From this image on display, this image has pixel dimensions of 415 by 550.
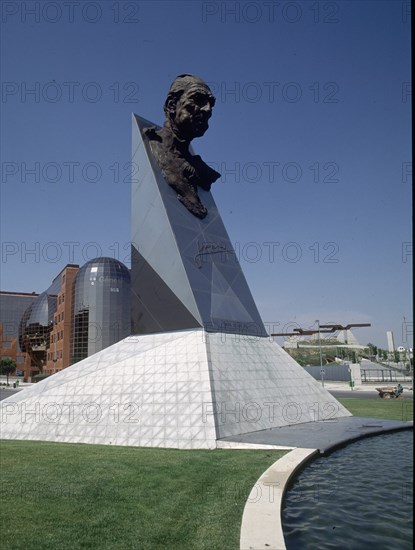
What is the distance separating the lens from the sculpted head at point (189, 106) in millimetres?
21516

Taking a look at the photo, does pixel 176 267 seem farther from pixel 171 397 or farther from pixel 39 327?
pixel 39 327

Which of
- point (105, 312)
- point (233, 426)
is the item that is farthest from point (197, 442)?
point (105, 312)

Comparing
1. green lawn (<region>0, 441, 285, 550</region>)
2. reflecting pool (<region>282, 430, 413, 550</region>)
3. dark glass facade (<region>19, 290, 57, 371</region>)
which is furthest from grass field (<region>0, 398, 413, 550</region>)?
dark glass facade (<region>19, 290, 57, 371</region>)

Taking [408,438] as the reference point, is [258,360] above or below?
above

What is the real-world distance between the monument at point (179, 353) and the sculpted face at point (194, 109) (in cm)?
5

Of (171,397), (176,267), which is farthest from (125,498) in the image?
(176,267)

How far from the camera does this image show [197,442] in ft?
46.0

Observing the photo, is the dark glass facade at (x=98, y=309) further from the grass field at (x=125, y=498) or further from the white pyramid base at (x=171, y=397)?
the grass field at (x=125, y=498)

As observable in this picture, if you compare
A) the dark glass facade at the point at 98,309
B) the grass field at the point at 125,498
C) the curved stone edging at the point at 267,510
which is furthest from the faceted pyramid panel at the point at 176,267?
the dark glass facade at the point at 98,309

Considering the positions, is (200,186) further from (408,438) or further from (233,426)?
(408,438)

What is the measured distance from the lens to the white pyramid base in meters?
15.1

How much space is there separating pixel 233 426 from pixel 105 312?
51.6m

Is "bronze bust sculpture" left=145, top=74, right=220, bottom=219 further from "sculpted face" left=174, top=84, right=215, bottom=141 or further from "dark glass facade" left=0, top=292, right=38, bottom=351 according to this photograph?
"dark glass facade" left=0, top=292, right=38, bottom=351

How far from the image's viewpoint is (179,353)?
18.0 meters
